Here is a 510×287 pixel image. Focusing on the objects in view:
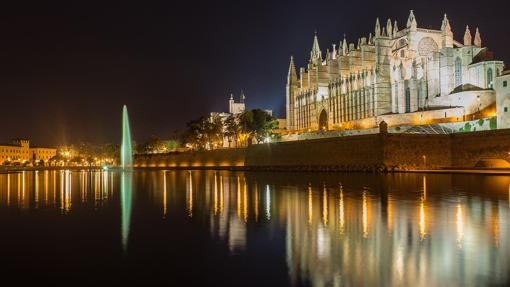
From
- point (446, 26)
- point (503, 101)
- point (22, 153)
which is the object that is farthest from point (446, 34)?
point (22, 153)

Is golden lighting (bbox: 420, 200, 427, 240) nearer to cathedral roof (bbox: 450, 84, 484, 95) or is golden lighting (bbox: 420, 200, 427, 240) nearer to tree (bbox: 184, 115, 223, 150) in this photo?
cathedral roof (bbox: 450, 84, 484, 95)

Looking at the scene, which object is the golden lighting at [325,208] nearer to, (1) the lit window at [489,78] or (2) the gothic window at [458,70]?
(1) the lit window at [489,78]

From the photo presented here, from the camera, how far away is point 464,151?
130 feet

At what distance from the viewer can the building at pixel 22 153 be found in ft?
398

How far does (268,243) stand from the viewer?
9.59 meters

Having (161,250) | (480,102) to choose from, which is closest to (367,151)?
(480,102)

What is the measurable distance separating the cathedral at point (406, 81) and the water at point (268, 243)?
120 feet

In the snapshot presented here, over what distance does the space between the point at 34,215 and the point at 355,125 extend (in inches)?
2166

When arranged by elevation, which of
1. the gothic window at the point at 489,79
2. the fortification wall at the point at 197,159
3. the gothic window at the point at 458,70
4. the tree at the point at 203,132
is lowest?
the fortification wall at the point at 197,159

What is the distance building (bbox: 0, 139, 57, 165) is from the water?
384ft

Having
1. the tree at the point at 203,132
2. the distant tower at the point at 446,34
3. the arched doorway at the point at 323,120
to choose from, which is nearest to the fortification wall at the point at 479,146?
the distant tower at the point at 446,34

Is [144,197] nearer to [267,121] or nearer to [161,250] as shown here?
[161,250]

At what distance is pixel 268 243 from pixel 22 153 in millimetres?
139355

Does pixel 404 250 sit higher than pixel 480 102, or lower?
lower
